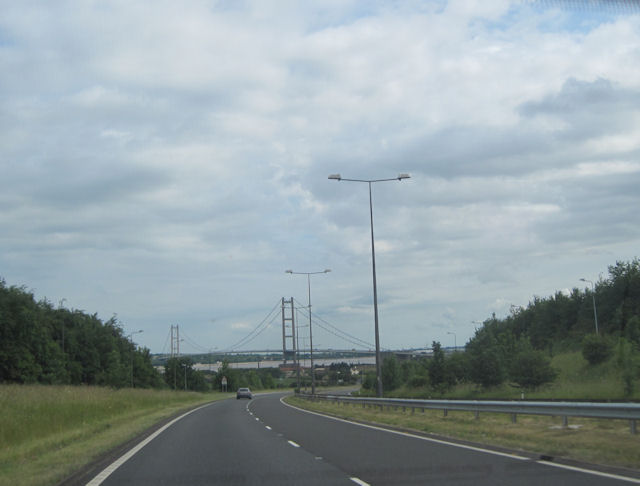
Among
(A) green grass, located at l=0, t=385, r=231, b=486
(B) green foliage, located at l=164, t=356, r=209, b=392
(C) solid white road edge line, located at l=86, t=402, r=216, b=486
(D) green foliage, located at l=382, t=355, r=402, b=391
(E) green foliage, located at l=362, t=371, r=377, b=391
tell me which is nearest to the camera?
(C) solid white road edge line, located at l=86, t=402, r=216, b=486

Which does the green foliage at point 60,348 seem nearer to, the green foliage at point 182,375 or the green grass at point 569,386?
the green foliage at point 182,375

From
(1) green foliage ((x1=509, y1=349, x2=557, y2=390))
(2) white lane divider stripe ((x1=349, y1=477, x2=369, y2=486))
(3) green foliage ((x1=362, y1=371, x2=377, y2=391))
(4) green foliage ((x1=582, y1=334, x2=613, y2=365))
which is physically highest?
(4) green foliage ((x1=582, y1=334, x2=613, y2=365))

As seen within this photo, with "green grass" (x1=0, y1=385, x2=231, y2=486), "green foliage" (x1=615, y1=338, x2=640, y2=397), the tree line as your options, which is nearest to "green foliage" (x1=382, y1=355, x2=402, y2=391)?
the tree line

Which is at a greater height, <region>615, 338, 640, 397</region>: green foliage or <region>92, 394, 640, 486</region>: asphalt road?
<region>615, 338, 640, 397</region>: green foliage

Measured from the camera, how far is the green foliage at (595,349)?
54.9 meters

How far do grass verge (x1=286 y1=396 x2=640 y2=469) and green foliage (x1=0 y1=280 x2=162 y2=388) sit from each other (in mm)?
66405

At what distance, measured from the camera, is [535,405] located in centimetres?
1936

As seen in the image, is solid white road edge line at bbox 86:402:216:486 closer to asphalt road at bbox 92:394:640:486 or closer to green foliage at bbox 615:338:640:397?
asphalt road at bbox 92:394:640:486

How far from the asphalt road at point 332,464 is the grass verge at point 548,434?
1.03m

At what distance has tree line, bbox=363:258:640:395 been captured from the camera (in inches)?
2085

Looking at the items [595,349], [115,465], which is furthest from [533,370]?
[115,465]

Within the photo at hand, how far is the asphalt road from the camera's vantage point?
473 inches

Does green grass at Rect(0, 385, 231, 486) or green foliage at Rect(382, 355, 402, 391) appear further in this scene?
green foliage at Rect(382, 355, 402, 391)

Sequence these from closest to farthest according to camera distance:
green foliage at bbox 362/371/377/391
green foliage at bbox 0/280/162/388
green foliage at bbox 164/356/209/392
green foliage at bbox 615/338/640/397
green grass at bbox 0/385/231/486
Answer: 1. green grass at bbox 0/385/231/486
2. green foliage at bbox 615/338/640/397
3. green foliage at bbox 0/280/162/388
4. green foliage at bbox 362/371/377/391
5. green foliage at bbox 164/356/209/392
